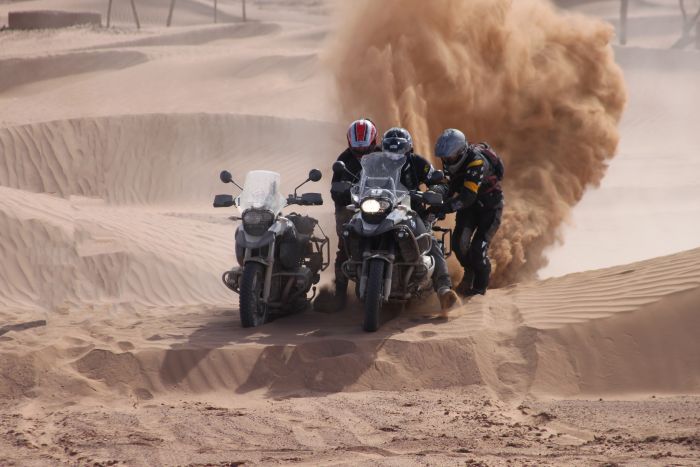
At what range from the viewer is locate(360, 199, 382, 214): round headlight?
9117mm

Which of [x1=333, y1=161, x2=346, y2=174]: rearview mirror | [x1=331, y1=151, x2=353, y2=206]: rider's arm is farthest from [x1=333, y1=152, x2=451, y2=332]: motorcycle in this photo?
[x1=331, y1=151, x2=353, y2=206]: rider's arm

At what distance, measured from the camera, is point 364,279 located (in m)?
9.04

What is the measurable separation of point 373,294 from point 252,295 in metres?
1.19

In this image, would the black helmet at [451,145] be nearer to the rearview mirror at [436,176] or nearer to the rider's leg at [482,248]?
the rearview mirror at [436,176]

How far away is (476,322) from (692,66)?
33572 mm

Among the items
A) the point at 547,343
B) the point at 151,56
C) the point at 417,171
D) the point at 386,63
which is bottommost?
the point at 547,343

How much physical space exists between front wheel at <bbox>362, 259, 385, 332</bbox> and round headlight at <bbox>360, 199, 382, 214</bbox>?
0.44m

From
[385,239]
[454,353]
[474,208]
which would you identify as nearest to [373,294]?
[385,239]

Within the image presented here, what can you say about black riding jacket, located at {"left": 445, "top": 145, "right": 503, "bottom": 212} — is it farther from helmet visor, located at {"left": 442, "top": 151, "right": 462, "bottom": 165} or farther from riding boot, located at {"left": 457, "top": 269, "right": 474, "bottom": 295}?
riding boot, located at {"left": 457, "top": 269, "right": 474, "bottom": 295}

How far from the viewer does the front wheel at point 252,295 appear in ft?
30.8

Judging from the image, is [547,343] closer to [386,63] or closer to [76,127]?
[386,63]

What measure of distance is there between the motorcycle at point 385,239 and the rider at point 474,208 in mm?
733

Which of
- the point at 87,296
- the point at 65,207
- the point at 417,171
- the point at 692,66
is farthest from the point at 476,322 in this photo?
the point at 692,66

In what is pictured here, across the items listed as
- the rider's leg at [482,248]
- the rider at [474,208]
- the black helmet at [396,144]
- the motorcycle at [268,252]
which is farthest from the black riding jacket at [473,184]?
the motorcycle at [268,252]
